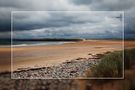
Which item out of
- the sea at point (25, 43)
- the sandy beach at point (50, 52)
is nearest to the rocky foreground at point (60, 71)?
the sandy beach at point (50, 52)

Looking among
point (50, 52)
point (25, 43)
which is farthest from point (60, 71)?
point (25, 43)

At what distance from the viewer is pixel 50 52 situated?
3535mm

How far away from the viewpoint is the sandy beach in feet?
11.5

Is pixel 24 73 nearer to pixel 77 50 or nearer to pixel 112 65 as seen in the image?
pixel 77 50

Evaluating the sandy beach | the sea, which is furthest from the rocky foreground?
the sea

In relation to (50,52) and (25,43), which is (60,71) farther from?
(25,43)

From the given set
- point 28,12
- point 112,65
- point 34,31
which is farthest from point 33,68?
point 112,65

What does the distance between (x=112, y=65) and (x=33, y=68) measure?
0.89 m

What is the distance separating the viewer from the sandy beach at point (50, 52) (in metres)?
3.52

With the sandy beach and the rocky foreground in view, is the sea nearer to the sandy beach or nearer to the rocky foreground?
the sandy beach

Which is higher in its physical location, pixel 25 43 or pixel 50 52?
pixel 25 43

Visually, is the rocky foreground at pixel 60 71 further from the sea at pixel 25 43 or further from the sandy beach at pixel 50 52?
the sea at pixel 25 43

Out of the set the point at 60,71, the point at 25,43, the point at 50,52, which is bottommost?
the point at 60,71

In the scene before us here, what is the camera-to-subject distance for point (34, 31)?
3545mm
